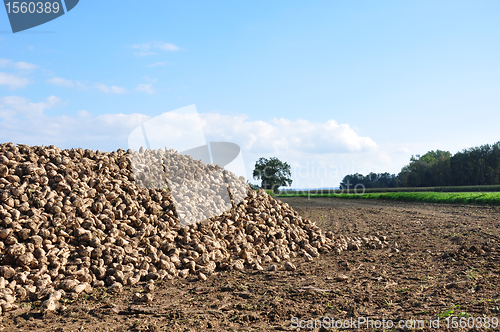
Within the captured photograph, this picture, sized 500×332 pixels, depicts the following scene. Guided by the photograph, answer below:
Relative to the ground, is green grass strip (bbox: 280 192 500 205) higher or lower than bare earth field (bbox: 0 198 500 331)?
higher

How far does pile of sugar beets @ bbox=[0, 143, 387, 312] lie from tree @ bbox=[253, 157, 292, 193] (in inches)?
1327

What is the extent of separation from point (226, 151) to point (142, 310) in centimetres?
483

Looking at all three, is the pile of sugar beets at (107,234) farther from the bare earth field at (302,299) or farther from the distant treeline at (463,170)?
the distant treeline at (463,170)

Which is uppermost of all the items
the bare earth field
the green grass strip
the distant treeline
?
the distant treeline

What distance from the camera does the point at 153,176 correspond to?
304 inches

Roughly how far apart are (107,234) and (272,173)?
40071 millimetres

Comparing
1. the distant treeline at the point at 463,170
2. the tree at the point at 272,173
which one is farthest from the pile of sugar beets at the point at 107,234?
the distant treeline at the point at 463,170

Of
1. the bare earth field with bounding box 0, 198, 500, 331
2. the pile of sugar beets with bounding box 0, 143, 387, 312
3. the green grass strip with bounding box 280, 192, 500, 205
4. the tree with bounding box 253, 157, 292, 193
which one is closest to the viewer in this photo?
the bare earth field with bounding box 0, 198, 500, 331

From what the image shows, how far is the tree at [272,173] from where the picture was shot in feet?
143

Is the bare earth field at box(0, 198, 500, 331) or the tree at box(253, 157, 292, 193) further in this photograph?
the tree at box(253, 157, 292, 193)

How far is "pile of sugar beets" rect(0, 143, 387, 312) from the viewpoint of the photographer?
4.94 m

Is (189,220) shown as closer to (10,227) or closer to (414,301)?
(10,227)

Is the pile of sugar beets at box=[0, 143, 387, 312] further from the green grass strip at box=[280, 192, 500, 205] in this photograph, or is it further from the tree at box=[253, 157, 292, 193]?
the tree at box=[253, 157, 292, 193]

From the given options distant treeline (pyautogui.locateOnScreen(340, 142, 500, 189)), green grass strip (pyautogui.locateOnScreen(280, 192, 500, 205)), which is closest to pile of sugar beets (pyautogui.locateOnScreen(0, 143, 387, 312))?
green grass strip (pyautogui.locateOnScreen(280, 192, 500, 205))
